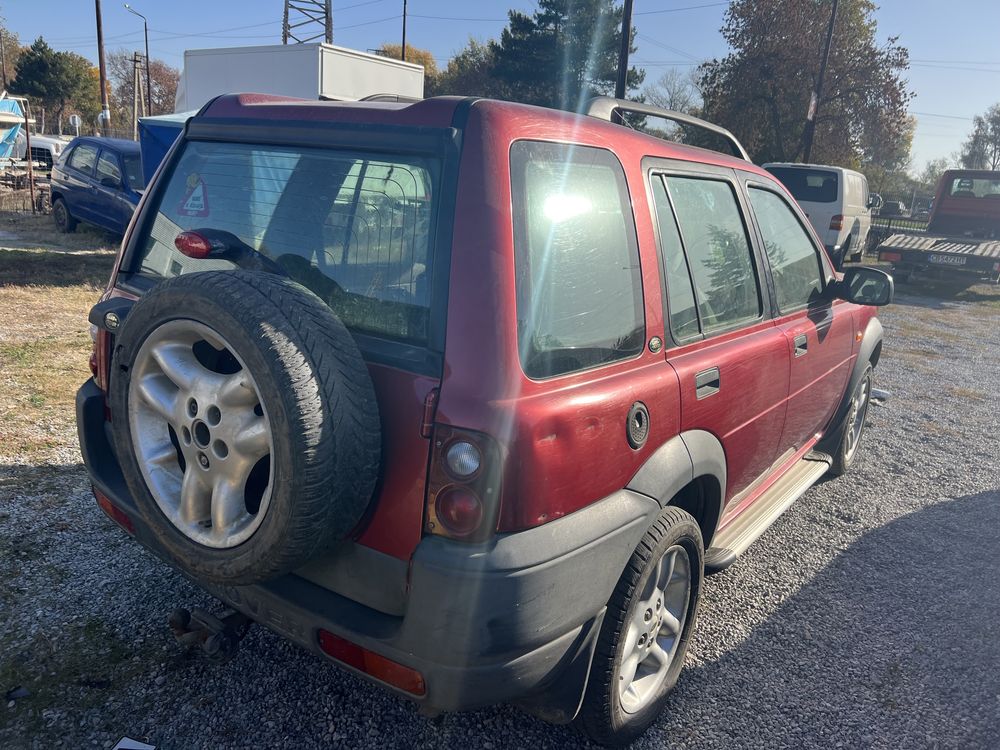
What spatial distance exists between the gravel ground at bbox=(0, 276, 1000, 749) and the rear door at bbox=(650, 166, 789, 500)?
70cm

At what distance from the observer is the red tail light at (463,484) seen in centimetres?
175

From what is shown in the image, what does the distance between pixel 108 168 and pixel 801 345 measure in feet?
39.7

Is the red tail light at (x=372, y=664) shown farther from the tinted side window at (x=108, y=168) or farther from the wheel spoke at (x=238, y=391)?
the tinted side window at (x=108, y=168)

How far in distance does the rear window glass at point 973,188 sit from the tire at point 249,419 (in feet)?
62.7

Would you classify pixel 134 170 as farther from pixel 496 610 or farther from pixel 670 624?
pixel 496 610

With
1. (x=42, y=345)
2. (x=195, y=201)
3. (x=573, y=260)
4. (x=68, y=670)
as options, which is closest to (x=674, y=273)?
(x=573, y=260)

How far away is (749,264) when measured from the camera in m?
3.04

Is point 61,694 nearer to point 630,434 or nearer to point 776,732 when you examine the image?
point 630,434

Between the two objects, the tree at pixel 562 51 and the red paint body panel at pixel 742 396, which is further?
the tree at pixel 562 51

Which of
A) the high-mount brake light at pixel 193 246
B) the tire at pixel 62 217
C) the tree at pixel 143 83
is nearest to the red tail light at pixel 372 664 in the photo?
the high-mount brake light at pixel 193 246

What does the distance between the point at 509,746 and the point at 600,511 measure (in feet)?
3.12

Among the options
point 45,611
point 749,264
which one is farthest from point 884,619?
point 45,611

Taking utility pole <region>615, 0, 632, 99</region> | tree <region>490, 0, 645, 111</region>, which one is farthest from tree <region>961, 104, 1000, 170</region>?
utility pole <region>615, 0, 632, 99</region>

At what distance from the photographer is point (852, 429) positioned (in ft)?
15.9
